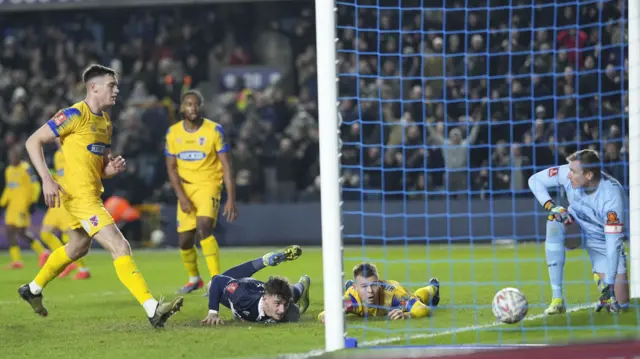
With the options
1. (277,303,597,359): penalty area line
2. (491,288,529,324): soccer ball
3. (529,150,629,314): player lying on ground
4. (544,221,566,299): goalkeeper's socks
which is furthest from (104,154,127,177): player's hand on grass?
(544,221,566,299): goalkeeper's socks

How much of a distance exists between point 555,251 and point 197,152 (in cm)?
407

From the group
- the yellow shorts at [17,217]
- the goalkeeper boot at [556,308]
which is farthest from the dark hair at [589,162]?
the yellow shorts at [17,217]

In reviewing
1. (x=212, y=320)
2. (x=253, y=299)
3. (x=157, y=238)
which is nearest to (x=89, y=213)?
(x=212, y=320)

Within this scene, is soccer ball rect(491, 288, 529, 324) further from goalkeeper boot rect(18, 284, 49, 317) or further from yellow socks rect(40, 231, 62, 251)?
yellow socks rect(40, 231, 62, 251)

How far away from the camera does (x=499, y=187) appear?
1692 centimetres

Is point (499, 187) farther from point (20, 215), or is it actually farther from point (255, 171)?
point (20, 215)

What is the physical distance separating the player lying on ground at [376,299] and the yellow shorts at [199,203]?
2.88 m

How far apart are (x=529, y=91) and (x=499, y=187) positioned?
1.53m

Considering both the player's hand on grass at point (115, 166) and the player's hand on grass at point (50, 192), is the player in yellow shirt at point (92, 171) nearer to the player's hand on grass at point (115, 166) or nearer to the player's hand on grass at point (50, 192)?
the player's hand on grass at point (115, 166)

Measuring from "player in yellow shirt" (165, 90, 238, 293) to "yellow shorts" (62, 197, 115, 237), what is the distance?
265 cm

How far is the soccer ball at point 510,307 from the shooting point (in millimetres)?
7711

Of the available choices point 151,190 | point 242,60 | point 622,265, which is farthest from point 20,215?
point 622,265

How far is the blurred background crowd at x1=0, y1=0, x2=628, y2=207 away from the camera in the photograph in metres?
16.9

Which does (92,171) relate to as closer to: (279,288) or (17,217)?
(279,288)
